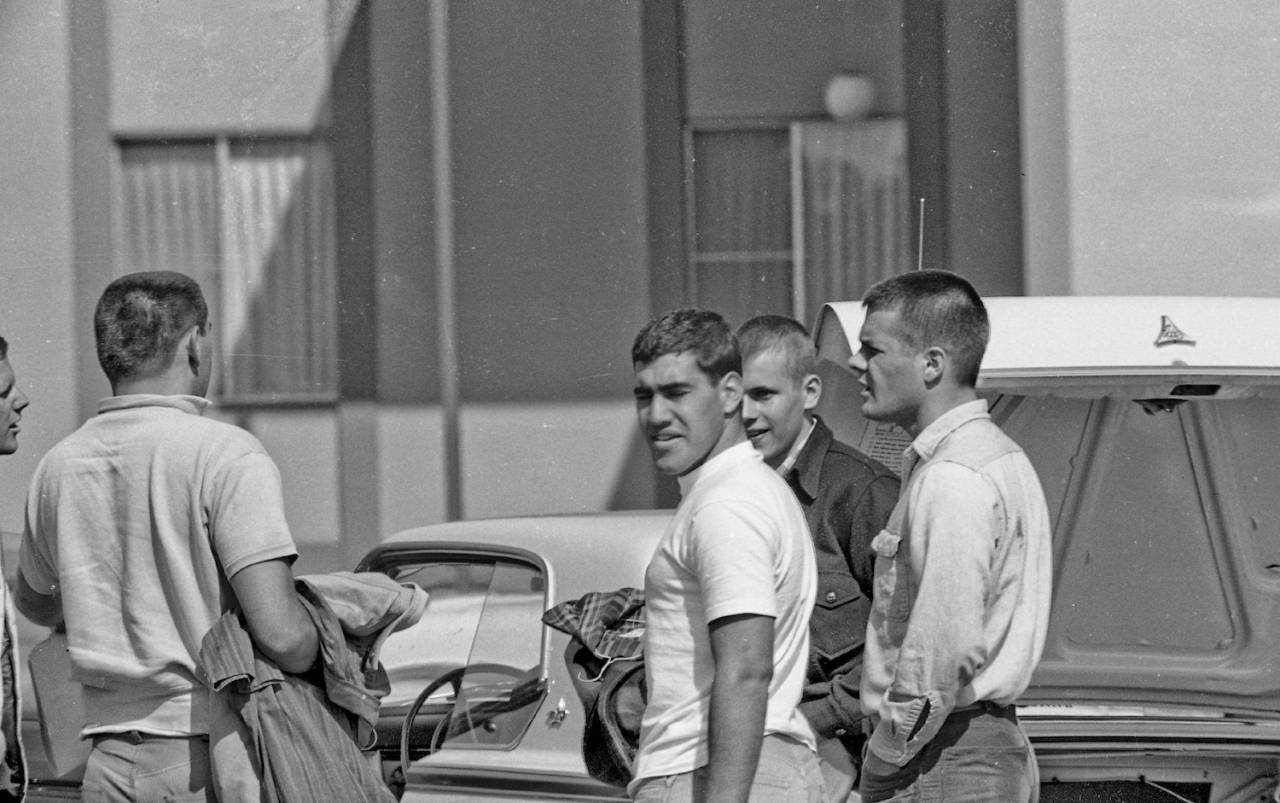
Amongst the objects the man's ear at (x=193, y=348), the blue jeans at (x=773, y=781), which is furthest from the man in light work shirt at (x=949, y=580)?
the man's ear at (x=193, y=348)

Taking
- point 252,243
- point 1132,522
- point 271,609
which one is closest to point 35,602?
point 271,609

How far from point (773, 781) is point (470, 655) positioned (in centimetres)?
150

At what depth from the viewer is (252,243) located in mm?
9117

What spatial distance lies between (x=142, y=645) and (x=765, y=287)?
20.8ft

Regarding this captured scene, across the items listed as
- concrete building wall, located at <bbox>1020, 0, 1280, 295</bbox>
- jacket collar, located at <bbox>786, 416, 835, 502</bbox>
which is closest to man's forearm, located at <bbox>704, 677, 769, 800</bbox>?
jacket collar, located at <bbox>786, 416, 835, 502</bbox>

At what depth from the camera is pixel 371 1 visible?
884 cm

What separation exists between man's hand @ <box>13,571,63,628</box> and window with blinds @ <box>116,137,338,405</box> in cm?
557

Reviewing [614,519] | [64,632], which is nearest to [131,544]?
[64,632]

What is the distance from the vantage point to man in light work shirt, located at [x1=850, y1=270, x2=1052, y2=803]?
2855 mm

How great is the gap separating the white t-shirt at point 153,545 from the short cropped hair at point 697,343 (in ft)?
2.43

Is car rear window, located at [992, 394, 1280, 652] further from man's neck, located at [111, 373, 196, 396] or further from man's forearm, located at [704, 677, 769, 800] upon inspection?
man's neck, located at [111, 373, 196, 396]

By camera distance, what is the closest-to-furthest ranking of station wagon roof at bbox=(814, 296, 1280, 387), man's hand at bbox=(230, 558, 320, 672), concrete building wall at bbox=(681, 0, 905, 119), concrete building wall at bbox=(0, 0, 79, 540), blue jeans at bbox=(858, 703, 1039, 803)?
blue jeans at bbox=(858, 703, 1039, 803) < man's hand at bbox=(230, 558, 320, 672) < station wagon roof at bbox=(814, 296, 1280, 387) < concrete building wall at bbox=(0, 0, 79, 540) < concrete building wall at bbox=(681, 0, 905, 119)

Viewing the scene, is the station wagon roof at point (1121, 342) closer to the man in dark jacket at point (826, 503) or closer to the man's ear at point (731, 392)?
the man in dark jacket at point (826, 503)

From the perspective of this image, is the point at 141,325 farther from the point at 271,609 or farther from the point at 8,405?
the point at 271,609
